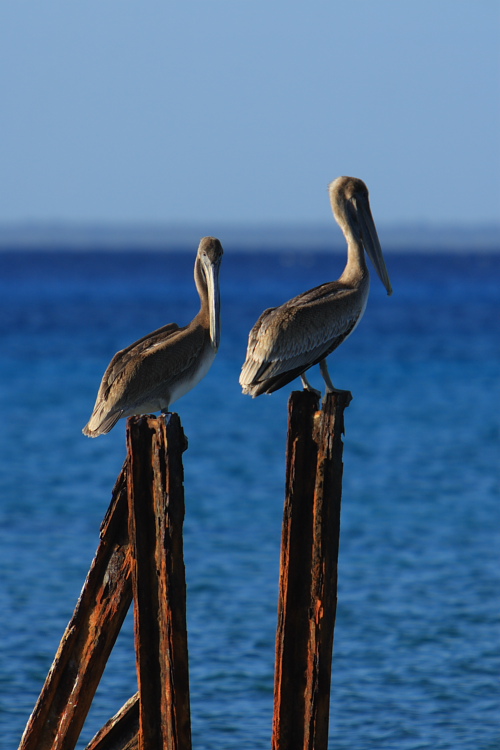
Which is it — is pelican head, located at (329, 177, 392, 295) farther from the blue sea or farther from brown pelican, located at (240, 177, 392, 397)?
the blue sea

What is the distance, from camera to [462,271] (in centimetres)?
9075

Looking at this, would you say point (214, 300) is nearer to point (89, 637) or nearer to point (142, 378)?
point (142, 378)

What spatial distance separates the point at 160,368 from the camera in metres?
5.45

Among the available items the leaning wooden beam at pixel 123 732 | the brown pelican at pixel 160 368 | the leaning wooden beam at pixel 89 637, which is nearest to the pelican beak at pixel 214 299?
the brown pelican at pixel 160 368

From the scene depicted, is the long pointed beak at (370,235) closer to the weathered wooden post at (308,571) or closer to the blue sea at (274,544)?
the weathered wooden post at (308,571)

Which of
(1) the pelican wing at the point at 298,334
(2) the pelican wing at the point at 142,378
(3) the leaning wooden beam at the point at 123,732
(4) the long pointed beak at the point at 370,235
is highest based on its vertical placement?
(4) the long pointed beak at the point at 370,235

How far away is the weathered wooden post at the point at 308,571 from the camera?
15.4 feet

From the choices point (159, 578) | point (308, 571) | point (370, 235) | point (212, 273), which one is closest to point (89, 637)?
point (159, 578)

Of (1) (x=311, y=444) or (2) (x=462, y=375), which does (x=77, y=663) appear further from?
(2) (x=462, y=375)

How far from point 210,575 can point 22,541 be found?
2138mm

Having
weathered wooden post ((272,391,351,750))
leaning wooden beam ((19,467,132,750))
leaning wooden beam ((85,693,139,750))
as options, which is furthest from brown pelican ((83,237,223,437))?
leaning wooden beam ((85,693,139,750))

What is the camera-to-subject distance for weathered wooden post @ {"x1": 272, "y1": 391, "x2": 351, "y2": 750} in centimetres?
468

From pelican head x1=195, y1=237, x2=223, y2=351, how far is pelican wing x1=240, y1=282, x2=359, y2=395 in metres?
0.20

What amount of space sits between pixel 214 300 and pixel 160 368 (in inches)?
Result: 17.0
